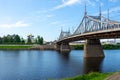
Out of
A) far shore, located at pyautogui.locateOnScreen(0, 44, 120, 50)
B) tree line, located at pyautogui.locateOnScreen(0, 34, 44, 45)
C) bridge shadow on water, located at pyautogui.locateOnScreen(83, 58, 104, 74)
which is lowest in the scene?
bridge shadow on water, located at pyautogui.locateOnScreen(83, 58, 104, 74)

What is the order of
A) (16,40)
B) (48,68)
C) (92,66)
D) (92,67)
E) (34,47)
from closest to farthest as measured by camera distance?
(48,68) → (92,67) → (92,66) → (34,47) → (16,40)

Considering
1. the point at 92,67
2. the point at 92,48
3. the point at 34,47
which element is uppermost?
the point at 92,48

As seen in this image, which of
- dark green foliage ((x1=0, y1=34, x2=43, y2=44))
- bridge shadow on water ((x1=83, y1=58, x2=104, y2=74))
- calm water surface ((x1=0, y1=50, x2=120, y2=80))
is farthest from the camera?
dark green foliage ((x1=0, y1=34, x2=43, y2=44))

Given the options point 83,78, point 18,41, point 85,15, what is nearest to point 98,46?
point 85,15

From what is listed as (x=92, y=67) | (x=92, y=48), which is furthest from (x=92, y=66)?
(x=92, y=48)

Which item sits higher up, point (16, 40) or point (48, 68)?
point (16, 40)

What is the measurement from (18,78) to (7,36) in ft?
495

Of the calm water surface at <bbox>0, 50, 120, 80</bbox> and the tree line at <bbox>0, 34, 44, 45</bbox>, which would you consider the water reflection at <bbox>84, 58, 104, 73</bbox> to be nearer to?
the calm water surface at <bbox>0, 50, 120, 80</bbox>

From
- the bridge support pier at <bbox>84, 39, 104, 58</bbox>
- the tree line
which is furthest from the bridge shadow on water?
the tree line

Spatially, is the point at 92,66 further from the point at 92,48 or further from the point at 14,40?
the point at 14,40

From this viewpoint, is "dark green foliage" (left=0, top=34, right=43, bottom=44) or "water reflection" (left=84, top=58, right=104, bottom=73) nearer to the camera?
"water reflection" (left=84, top=58, right=104, bottom=73)

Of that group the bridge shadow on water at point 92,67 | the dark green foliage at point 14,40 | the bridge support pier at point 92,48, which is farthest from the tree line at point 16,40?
the bridge shadow on water at point 92,67

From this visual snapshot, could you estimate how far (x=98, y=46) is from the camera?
2763 inches

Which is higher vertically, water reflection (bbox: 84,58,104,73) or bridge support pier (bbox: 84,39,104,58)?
bridge support pier (bbox: 84,39,104,58)
